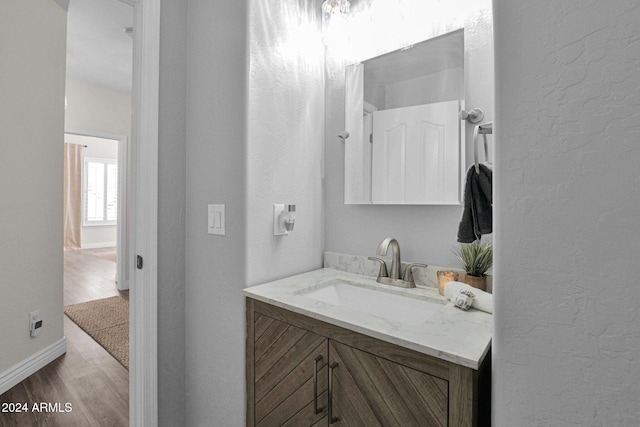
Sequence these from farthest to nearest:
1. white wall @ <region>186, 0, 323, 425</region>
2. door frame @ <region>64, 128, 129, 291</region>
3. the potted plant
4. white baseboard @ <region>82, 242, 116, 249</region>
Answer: white baseboard @ <region>82, 242, 116, 249</region>
door frame @ <region>64, 128, 129, 291</region>
white wall @ <region>186, 0, 323, 425</region>
the potted plant

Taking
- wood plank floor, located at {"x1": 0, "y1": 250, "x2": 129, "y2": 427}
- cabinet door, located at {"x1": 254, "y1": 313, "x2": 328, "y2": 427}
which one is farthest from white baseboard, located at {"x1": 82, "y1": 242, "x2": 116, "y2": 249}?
cabinet door, located at {"x1": 254, "y1": 313, "x2": 328, "y2": 427}

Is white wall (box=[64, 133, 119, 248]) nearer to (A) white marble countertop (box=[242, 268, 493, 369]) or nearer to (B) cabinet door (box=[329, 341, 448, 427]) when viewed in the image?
(A) white marble countertop (box=[242, 268, 493, 369])

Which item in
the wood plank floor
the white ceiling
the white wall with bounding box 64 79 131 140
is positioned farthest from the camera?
the white wall with bounding box 64 79 131 140

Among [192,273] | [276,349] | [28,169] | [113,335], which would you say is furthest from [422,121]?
[113,335]

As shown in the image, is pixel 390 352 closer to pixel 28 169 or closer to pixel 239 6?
pixel 239 6

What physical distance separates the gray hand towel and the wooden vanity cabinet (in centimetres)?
35

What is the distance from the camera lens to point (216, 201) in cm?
125

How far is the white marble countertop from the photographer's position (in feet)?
2.16

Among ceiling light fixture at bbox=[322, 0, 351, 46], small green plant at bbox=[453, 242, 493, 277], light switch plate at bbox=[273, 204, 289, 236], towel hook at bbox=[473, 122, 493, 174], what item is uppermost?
ceiling light fixture at bbox=[322, 0, 351, 46]

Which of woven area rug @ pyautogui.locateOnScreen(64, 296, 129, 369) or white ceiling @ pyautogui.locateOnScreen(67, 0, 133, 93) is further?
white ceiling @ pyautogui.locateOnScreen(67, 0, 133, 93)

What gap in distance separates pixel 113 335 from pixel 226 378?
197cm

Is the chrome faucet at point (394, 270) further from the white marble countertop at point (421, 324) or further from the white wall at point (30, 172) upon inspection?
the white wall at point (30, 172)

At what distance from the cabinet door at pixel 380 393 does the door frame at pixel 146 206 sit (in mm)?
833

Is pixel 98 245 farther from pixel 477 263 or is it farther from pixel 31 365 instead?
pixel 477 263
